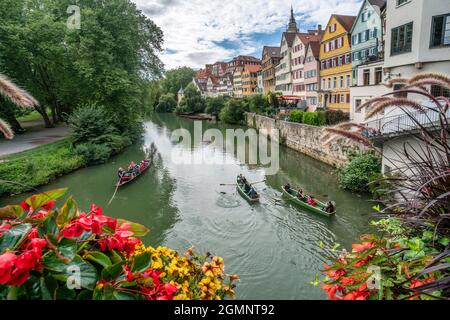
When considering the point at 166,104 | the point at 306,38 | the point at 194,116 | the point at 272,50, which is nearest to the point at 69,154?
the point at 306,38

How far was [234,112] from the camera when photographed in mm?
52312

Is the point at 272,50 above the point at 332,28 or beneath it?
above

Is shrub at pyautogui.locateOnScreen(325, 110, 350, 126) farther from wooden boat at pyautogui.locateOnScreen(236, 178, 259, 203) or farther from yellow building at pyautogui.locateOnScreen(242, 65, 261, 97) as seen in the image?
yellow building at pyautogui.locateOnScreen(242, 65, 261, 97)

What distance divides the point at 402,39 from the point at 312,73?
2368 centimetres

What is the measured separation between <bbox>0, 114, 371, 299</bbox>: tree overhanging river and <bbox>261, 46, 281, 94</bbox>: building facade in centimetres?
3715

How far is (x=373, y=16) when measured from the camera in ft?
89.4

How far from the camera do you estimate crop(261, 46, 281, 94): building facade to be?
186ft

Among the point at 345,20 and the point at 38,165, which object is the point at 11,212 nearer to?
the point at 38,165

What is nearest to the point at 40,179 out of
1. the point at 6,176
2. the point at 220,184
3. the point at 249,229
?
the point at 6,176

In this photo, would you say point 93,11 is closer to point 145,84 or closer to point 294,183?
point 145,84

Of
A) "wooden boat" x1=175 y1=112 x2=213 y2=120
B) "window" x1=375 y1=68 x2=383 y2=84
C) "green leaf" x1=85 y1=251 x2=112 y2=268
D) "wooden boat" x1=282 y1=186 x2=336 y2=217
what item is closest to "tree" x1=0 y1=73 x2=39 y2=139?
"green leaf" x1=85 y1=251 x2=112 y2=268

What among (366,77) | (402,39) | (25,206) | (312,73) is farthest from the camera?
(312,73)

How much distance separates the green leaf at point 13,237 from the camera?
132cm

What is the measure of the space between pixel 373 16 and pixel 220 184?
21.9 m
